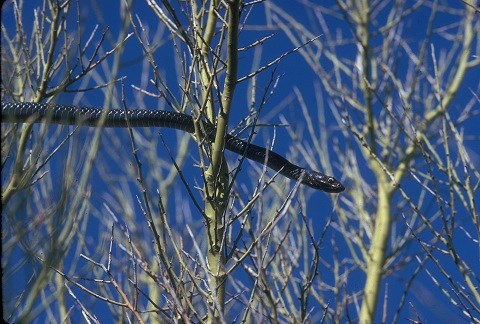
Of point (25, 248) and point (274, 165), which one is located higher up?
point (274, 165)

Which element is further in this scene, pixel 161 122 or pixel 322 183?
pixel 322 183

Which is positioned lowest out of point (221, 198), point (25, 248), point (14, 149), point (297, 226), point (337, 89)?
point (25, 248)

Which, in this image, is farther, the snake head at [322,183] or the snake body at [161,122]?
the snake head at [322,183]

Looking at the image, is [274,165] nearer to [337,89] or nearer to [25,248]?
[337,89]

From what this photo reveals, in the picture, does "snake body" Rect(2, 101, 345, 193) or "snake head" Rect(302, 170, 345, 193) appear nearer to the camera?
"snake body" Rect(2, 101, 345, 193)

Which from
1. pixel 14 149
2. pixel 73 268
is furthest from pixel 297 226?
pixel 14 149

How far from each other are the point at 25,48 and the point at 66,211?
3875 mm

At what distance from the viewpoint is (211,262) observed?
486 centimetres

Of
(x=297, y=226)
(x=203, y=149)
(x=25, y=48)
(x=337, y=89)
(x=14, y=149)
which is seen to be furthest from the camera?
(x=337, y=89)

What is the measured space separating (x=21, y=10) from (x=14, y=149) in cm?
433

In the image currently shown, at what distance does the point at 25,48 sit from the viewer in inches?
238

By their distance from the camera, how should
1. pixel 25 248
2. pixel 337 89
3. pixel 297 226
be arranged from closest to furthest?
1. pixel 25 248
2. pixel 297 226
3. pixel 337 89

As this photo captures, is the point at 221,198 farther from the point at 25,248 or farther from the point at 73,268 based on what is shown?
the point at 73,268

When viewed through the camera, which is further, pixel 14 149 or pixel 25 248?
pixel 14 149
